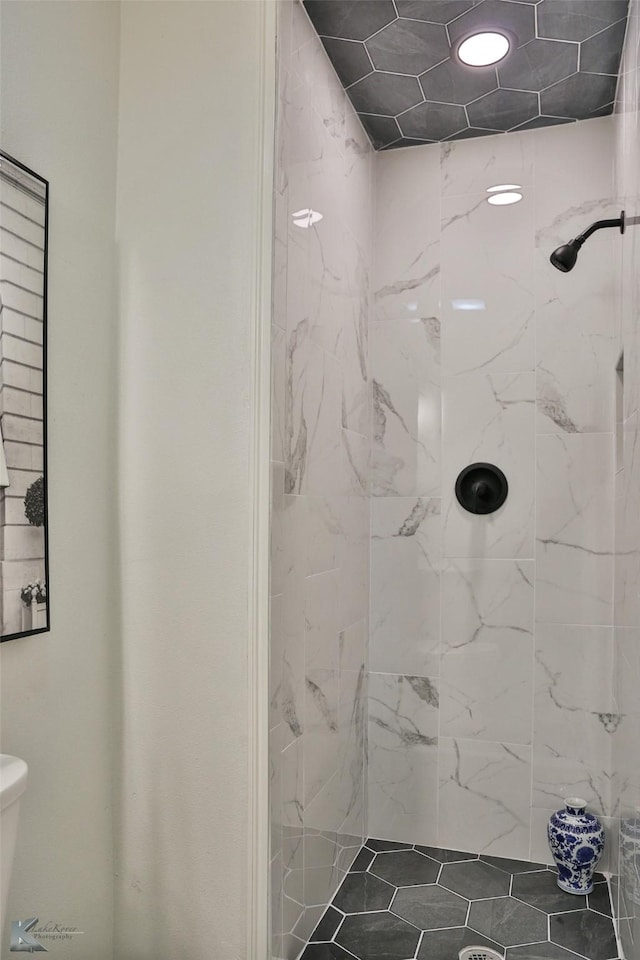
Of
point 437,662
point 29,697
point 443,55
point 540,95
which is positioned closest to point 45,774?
point 29,697

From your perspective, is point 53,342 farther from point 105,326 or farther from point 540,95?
point 540,95

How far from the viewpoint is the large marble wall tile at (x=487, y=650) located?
2084 millimetres

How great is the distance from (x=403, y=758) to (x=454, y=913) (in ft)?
1.56

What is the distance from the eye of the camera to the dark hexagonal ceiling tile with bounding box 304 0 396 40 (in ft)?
5.41

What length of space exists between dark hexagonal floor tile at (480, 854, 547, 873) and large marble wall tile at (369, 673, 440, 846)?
0.18m

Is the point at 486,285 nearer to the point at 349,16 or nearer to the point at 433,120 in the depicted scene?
the point at 433,120

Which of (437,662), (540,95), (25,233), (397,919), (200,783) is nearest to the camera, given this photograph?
(25,233)

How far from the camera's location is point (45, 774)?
4.28 feet

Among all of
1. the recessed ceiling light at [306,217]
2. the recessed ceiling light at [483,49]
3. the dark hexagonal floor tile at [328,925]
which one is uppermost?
the recessed ceiling light at [483,49]

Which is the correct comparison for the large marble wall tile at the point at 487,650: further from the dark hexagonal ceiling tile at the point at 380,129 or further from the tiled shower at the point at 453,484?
the dark hexagonal ceiling tile at the point at 380,129

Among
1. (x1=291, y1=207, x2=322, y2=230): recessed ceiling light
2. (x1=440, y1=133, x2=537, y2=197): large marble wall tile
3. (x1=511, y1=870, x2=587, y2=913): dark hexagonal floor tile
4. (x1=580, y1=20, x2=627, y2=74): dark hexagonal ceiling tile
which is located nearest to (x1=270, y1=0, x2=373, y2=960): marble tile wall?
(x1=291, y1=207, x2=322, y2=230): recessed ceiling light

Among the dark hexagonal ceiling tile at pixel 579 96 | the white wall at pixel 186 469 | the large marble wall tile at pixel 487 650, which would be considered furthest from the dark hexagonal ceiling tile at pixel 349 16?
the large marble wall tile at pixel 487 650

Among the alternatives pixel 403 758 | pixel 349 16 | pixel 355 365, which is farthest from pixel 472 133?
pixel 403 758

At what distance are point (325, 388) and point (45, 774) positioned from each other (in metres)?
1.06
